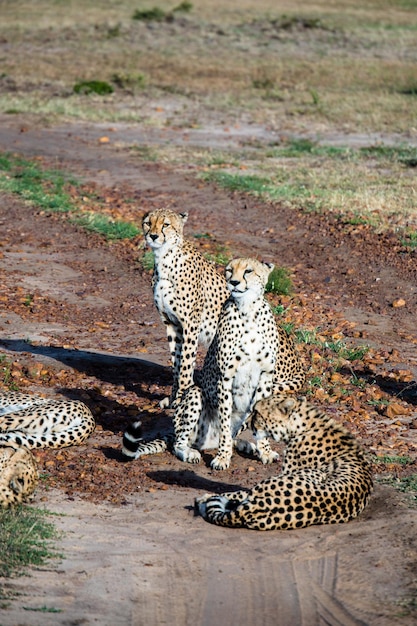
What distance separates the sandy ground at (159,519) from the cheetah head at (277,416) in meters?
0.39

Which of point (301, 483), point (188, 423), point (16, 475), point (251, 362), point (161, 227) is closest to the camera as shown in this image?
point (301, 483)

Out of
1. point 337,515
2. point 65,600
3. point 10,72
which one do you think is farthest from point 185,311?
point 10,72

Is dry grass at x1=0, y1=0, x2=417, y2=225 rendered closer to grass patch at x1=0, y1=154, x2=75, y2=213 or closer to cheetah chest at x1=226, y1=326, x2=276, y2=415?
grass patch at x1=0, y1=154, x2=75, y2=213

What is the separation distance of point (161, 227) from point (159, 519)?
2.64 meters

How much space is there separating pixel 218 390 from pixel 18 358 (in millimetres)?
2426

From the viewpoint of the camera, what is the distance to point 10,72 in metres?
26.8

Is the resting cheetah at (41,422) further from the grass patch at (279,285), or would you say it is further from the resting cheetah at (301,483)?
the grass patch at (279,285)

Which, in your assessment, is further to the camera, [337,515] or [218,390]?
[218,390]

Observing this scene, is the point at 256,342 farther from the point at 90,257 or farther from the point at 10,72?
the point at 10,72

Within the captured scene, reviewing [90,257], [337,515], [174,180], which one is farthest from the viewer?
[174,180]

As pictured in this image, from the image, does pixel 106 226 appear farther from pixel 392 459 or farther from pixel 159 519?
pixel 159 519

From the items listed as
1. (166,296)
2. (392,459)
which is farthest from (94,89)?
(392,459)

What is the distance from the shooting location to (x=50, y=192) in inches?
606

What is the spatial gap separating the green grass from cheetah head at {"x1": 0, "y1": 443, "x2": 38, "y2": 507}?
21.6 feet
